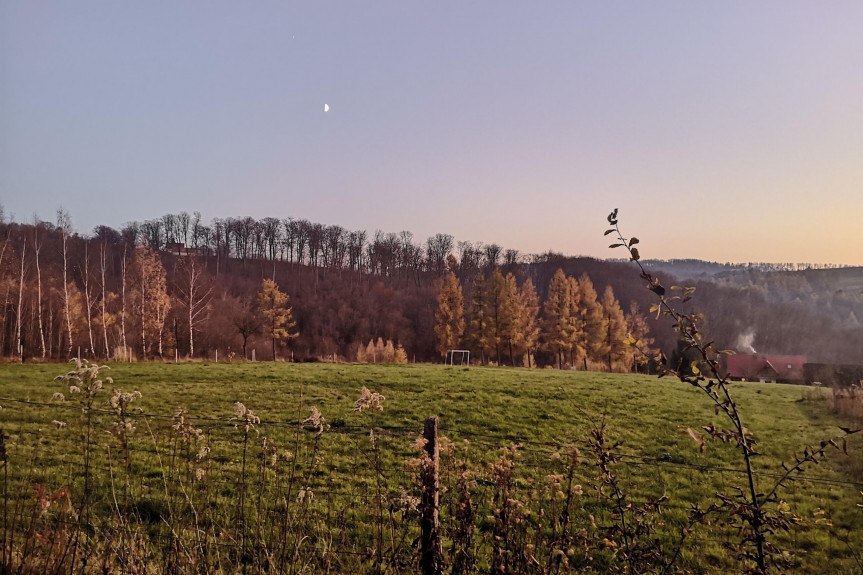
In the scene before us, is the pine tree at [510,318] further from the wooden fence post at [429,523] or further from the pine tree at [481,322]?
the wooden fence post at [429,523]

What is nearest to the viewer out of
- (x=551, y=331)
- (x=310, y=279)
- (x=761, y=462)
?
(x=761, y=462)

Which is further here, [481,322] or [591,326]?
[481,322]

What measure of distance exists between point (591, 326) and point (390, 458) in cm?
3628

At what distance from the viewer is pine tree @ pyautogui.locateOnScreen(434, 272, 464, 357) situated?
4766 centimetres

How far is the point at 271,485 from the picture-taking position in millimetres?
7477

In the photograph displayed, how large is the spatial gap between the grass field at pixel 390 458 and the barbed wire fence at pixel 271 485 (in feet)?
0.18

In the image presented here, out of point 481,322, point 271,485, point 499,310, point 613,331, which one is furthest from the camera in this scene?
point 481,322

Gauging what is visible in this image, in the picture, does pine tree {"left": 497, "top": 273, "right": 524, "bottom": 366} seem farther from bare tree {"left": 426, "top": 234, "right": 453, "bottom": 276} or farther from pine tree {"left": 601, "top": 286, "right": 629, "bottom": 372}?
bare tree {"left": 426, "top": 234, "right": 453, "bottom": 276}

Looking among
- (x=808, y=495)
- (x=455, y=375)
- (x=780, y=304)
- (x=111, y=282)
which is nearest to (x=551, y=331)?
(x=455, y=375)

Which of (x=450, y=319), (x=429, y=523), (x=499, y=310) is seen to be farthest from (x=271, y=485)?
(x=450, y=319)

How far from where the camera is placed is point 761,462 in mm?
11727

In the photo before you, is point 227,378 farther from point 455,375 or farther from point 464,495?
point 464,495

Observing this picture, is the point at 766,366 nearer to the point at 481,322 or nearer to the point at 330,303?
the point at 481,322

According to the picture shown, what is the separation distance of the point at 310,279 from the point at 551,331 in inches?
1704
